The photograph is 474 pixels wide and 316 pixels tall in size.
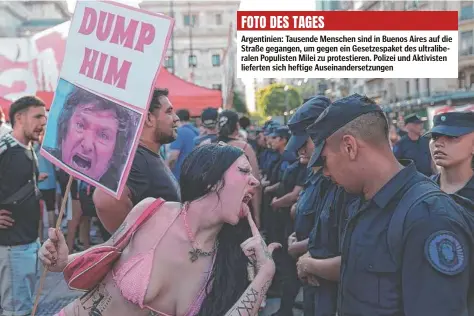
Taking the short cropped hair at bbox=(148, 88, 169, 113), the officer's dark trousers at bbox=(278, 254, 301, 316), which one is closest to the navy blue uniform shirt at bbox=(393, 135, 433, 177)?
the officer's dark trousers at bbox=(278, 254, 301, 316)

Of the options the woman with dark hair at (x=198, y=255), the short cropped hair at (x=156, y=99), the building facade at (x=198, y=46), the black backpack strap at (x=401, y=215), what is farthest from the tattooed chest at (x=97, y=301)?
the building facade at (x=198, y=46)

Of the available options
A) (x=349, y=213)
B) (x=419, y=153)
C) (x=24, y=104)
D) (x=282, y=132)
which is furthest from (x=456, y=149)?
(x=282, y=132)

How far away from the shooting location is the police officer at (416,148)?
7.30m

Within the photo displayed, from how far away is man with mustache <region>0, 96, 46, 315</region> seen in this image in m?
4.29

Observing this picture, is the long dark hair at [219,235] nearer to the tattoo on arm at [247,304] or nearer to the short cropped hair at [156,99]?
the tattoo on arm at [247,304]

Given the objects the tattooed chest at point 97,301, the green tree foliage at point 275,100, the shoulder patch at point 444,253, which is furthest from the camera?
the green tree foliage at point 275,100

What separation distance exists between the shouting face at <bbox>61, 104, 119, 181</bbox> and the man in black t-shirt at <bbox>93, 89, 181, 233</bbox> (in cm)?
52

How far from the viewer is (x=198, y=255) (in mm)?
2234

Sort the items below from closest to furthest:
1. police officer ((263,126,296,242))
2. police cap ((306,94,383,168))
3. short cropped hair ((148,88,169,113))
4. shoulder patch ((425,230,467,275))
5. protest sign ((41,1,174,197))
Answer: shoulder patch ((425,230,467,275))
police cap ((306,94,383,168))
protest sign ((41,1,174,197))
short cropped hair ((148,88,169,113))
police officer ((263,126,296,242))

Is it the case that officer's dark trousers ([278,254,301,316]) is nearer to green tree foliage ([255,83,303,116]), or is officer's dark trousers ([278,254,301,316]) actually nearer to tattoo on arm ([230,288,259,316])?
tattoo on arm ([230,288,259,316])

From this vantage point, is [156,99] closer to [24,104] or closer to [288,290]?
[24,104]

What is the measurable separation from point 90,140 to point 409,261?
1455 mm

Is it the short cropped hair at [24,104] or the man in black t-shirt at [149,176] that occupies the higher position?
the short cropped hair at [24,104]

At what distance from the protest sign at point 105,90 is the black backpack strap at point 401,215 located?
3.58 feet
